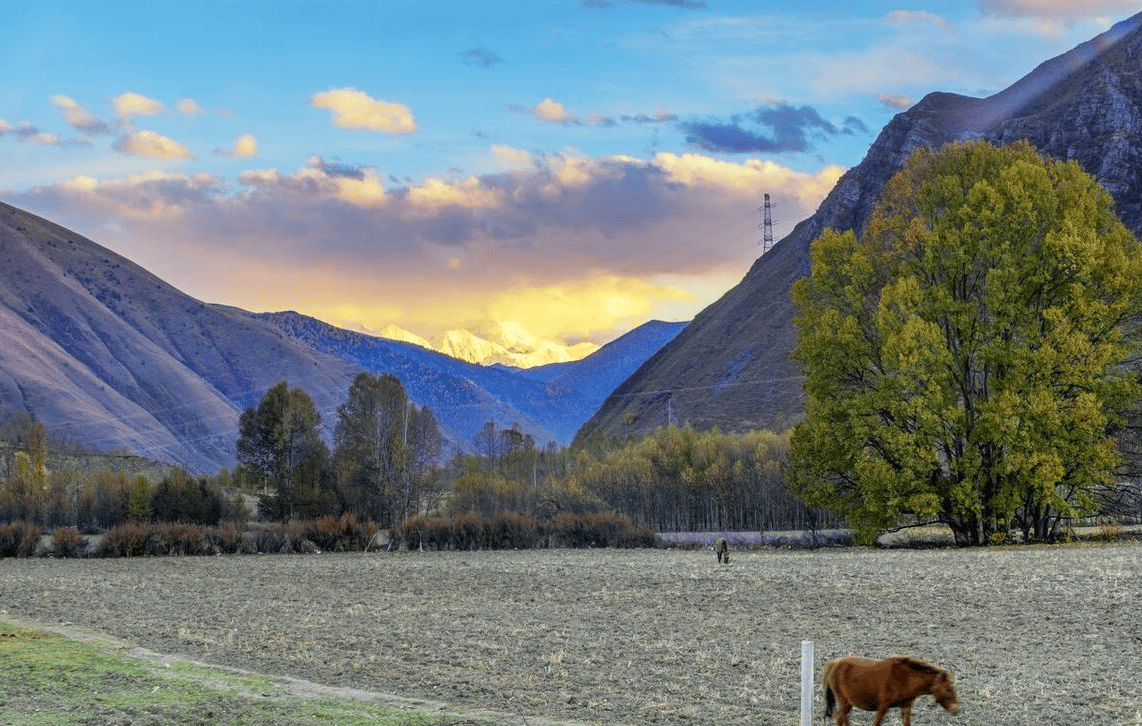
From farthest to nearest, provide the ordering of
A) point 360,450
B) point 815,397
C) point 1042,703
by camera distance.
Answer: point 360,450 → point 815,397 → point 1042,703

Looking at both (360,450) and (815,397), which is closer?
(815,397)

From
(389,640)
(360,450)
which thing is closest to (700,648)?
(389,640)

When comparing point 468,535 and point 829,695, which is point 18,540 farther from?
point 829,695

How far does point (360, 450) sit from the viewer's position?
7956 centimetres

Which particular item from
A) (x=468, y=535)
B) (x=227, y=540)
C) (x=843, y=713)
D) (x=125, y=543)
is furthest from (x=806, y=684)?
(x=125, y=543)

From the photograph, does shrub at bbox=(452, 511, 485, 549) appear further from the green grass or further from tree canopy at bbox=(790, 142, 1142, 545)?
the green grass

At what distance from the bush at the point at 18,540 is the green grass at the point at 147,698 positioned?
41.8 meters

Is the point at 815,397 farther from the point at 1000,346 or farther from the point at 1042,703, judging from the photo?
the point at 1042,703

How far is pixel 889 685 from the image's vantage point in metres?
12.1

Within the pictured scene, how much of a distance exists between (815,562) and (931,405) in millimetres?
8528

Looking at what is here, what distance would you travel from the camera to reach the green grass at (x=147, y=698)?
14.8 meters

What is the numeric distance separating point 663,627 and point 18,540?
4672 centimetres

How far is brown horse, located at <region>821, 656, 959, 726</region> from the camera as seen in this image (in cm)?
1202

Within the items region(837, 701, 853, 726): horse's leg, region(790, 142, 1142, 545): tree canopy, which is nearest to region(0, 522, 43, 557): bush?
region(790, 142, 1142, 545): tree canopy
